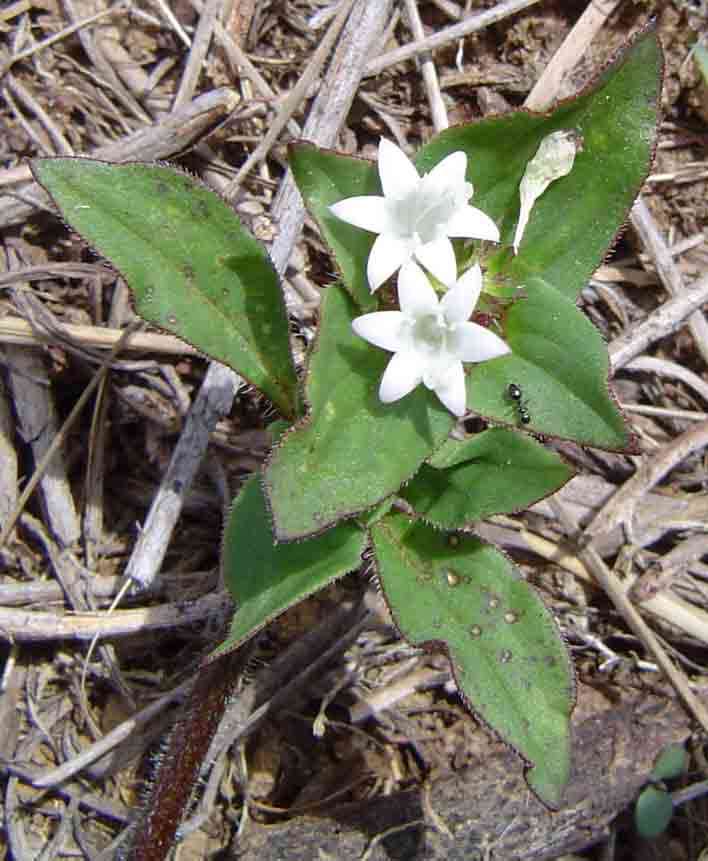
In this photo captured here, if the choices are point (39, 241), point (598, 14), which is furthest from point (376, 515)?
point (598, 14)

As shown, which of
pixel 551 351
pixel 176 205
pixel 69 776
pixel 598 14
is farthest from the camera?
pixel 598 14

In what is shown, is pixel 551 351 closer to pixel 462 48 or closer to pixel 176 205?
pixel 176 205

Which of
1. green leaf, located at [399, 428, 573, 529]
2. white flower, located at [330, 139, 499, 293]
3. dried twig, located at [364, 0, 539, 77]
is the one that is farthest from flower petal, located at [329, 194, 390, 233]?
dried twig, located at [364, 0, 539, 77]

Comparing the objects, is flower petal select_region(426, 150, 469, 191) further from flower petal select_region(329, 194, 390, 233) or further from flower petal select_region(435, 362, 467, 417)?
flower petal select_region(435, 362, 467, 417)

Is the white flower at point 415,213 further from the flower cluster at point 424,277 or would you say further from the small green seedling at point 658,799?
the small green seedling at point 658,799

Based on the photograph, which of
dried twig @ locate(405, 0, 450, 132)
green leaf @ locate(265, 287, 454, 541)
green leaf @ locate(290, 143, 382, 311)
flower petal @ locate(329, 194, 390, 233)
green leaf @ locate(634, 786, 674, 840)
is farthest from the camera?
dried twig @ locate(405, 0, 450, 132)

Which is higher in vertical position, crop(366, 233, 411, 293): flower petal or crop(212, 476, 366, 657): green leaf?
crop(366, 233, 411, 293): flower petal

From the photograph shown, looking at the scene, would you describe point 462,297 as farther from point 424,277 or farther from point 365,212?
point 365,212
